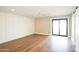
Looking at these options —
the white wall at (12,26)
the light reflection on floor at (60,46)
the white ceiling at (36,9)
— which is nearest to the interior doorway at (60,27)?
the white wall at (12,26)

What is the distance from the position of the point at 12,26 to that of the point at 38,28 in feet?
13.5

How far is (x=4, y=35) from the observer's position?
573 cm

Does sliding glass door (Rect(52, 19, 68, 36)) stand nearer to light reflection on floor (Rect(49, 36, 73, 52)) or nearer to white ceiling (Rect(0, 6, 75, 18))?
light reflection on floor (Rect(49, 36, 73, 52))

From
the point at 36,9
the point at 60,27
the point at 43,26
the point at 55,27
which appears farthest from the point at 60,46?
the point at 43,26

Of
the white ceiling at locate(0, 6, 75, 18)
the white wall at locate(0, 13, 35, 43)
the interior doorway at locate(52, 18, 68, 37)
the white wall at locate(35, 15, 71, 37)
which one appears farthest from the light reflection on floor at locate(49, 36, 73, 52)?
the white wall at locate(35, 15, 71, 37)

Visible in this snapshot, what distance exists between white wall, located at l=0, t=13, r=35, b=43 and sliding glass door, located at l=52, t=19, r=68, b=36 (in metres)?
2.66

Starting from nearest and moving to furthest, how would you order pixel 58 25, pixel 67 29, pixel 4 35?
1. pixel 4 35
2. pixel 67 29
3. pixel 58 25

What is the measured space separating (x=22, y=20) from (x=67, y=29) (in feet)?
13.6

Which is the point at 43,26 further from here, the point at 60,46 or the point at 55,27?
the point at 60,46

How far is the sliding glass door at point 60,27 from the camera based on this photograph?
860 centimetres

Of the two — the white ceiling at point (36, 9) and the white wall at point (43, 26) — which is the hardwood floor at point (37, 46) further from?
the white wall at point (43, 26)
